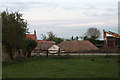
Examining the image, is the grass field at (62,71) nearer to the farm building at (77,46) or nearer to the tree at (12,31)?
the tree at (12,31)

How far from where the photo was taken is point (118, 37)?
1282 inches

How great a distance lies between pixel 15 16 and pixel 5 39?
366 centimetres

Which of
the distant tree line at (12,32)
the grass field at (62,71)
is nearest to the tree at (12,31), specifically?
the distant tree line at (12,32)

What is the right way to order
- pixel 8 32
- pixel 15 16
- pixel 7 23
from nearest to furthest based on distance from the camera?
pixel 8 32 → pixel 7 23 → pixel 15 16

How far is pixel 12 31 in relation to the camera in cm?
1548

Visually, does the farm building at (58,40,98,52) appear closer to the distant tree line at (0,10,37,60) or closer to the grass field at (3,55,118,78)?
the distant tree line at (0,10,37,60)

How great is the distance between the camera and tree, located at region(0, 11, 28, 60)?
1527 cm

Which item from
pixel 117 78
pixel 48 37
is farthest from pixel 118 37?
pixel 48 37

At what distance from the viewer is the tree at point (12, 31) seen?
601 inches

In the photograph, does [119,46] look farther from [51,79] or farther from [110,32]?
[51,79]

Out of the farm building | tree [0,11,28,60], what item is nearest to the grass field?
tree [0,11,28,60]

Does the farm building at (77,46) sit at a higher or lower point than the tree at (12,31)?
lower

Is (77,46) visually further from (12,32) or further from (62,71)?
(62,71)

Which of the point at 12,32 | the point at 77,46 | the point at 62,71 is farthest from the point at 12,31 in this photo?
the point at 77,46
